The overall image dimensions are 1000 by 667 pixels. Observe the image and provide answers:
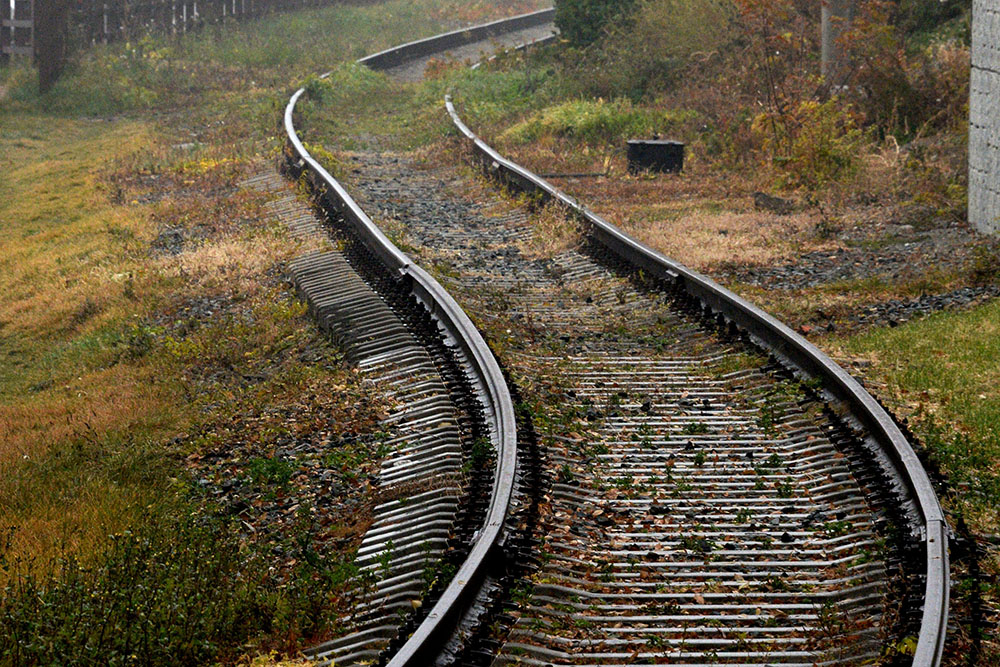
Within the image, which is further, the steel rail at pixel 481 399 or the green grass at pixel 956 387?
the green grass at pixel 956 387

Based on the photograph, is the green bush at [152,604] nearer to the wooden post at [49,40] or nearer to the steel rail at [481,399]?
the steel rail at [481,399]

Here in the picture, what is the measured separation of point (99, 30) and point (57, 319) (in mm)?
17639

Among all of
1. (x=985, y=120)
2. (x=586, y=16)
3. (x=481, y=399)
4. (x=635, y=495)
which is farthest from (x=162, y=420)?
(x=586, y=16)

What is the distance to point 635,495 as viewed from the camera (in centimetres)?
643

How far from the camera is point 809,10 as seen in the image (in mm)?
19750

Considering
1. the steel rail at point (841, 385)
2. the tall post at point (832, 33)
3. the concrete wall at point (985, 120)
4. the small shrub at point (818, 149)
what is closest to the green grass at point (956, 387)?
the steel rail at point (841, 385)

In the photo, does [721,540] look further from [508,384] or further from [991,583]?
[508,384]

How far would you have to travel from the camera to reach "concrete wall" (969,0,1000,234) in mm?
11523

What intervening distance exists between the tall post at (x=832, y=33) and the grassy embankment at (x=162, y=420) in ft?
26.3

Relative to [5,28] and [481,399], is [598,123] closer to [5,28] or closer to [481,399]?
[481,399]

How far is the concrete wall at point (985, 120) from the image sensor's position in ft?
37.8

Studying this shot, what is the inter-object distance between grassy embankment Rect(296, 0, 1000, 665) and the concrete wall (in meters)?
0.36

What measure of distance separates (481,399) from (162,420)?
2.14m

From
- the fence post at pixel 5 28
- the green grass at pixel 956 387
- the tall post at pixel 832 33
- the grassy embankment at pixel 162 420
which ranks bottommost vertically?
the grassy embankment at pixel 162 420
